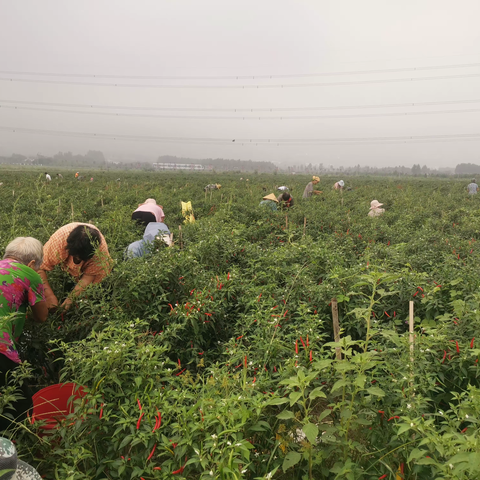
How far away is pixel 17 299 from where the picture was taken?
2.55 m

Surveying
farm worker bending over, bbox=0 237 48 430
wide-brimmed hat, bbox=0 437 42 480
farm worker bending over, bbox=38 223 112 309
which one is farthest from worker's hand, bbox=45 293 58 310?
wide-brimmed hat, bbox=0 437 42 480

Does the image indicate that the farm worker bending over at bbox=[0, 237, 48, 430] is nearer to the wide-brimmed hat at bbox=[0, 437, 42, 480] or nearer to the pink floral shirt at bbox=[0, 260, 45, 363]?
the pink floral shirt at bbox=[0, 260, 45, 363]

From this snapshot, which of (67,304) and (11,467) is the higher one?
(67,304)

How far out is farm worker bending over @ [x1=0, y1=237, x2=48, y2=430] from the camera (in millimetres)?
2352

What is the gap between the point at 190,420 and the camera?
73.4 inches

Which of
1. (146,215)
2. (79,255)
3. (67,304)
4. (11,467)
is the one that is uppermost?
(146,215)

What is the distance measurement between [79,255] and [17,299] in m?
1.01

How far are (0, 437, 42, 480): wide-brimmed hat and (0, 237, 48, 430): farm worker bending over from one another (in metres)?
0.71

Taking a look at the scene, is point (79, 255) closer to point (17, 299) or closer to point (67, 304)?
point (67, 304)

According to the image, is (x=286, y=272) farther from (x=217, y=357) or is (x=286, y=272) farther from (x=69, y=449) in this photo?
(x=69, y=449)

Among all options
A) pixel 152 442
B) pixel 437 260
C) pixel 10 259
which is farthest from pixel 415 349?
pixel 437 260

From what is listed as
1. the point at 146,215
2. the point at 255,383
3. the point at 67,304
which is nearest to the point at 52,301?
the point at 67,304

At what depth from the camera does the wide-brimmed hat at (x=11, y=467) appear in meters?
1.46

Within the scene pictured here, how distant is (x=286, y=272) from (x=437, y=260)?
116 inches
